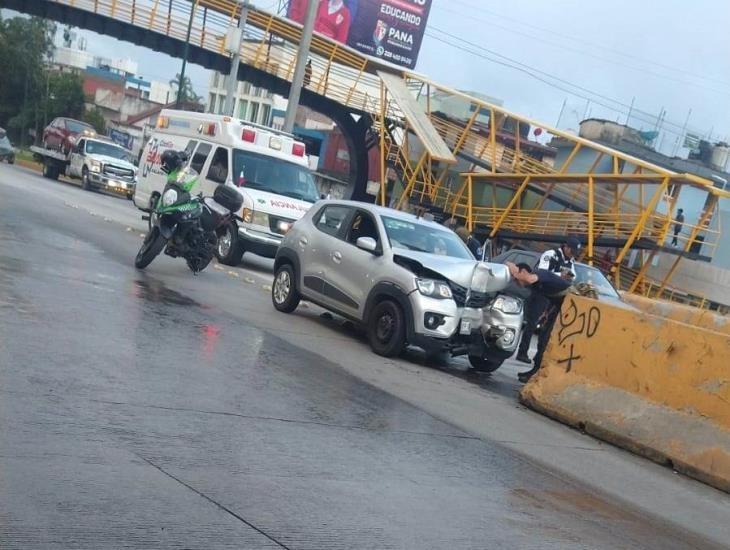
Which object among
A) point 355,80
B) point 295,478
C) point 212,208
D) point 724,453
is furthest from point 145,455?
point 355,80

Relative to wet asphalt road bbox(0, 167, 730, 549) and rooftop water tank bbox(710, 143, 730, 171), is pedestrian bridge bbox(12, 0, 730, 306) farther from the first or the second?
wet asphalt road bbox(0, 167, 730, 549)

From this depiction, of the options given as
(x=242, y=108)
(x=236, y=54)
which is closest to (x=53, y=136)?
(x=236, y=54)

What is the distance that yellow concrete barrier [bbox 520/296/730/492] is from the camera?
27.1 ft

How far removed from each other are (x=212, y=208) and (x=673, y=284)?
74.1 feet

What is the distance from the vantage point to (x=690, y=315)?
984 centimetres

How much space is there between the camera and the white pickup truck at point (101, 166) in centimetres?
3512

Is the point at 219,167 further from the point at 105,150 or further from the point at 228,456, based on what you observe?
the point at 105,150

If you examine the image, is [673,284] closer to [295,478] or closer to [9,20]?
[295,478]

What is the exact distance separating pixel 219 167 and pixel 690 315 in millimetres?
10984

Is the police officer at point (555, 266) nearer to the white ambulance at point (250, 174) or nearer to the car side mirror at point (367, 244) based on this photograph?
the car side mirror at point (367, 244)

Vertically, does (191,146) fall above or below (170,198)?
above

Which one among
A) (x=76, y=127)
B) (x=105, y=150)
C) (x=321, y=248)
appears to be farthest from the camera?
(x=76, y=127)

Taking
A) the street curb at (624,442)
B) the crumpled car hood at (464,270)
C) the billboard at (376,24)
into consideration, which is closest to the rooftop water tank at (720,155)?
the billboard at (376,24)

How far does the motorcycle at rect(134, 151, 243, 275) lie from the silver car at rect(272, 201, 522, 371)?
1855mm
